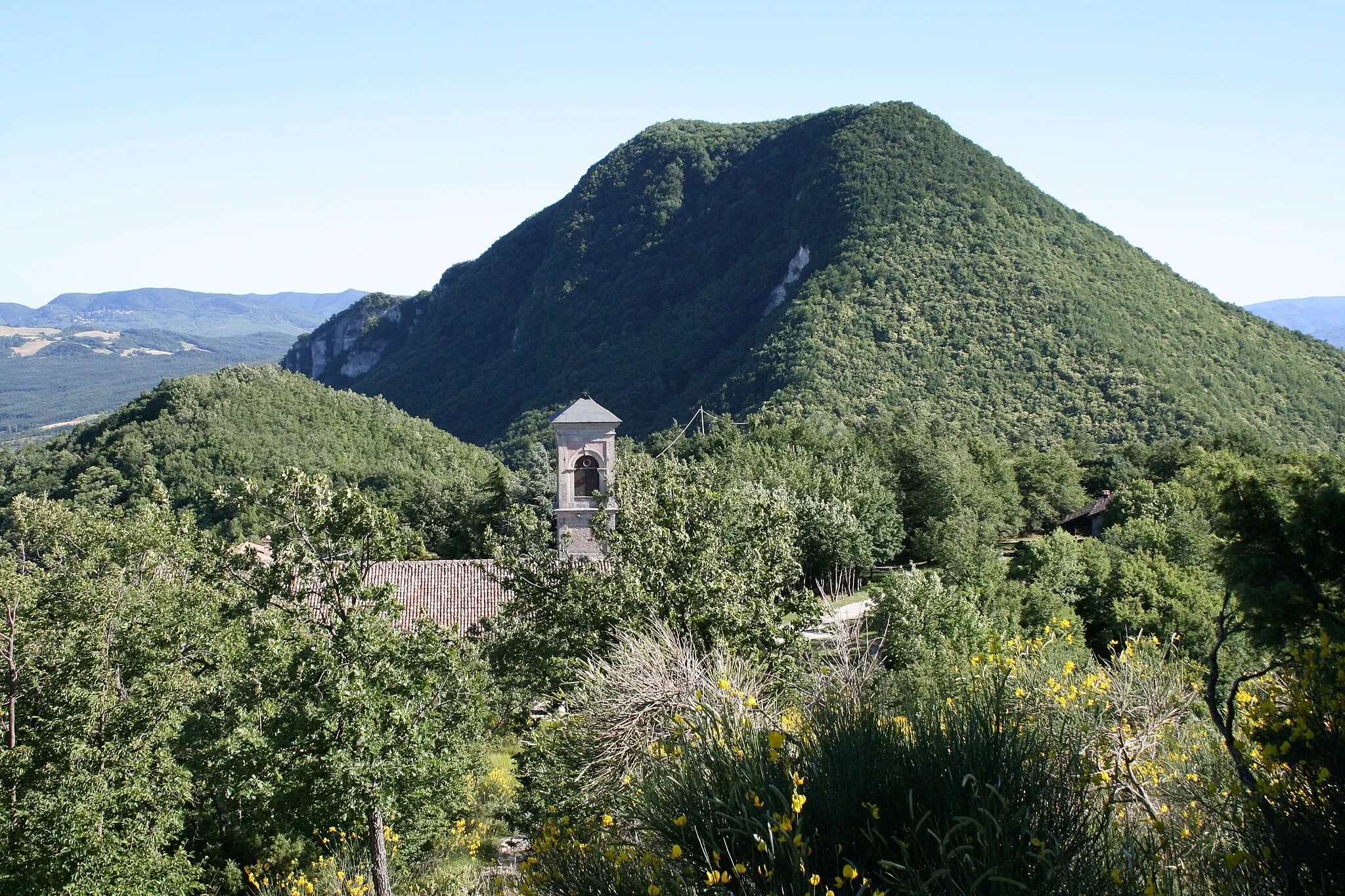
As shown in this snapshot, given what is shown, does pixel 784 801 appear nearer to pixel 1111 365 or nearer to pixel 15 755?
pixel 15 755

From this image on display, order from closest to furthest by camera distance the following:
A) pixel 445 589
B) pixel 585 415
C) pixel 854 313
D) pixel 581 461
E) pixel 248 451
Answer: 1. pixel 585 415
2. pixel 581 461
3. pixel 445 589
4. pixel 248 451
5. pixel 854 313

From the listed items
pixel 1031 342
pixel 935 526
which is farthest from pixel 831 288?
pixel 935 526

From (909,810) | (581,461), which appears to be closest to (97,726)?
(581,461)

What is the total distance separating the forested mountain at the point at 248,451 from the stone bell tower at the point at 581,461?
2314cm

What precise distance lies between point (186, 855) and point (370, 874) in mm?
2456

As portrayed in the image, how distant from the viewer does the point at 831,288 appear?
232 ft

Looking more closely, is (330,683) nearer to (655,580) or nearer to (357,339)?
(655,580)

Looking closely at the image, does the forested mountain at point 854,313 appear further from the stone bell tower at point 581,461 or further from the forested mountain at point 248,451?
the stone bell tower at point 581,461

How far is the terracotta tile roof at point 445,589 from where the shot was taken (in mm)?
21906

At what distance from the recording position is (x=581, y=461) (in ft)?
60.0

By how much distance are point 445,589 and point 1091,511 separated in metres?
30.8

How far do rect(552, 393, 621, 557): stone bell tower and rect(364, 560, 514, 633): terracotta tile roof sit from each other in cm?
430

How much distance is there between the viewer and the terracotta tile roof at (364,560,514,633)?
71.9 ft

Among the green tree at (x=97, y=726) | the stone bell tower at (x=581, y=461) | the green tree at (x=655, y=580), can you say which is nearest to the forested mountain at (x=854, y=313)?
the stone bell tower at (x=581, y=461)
